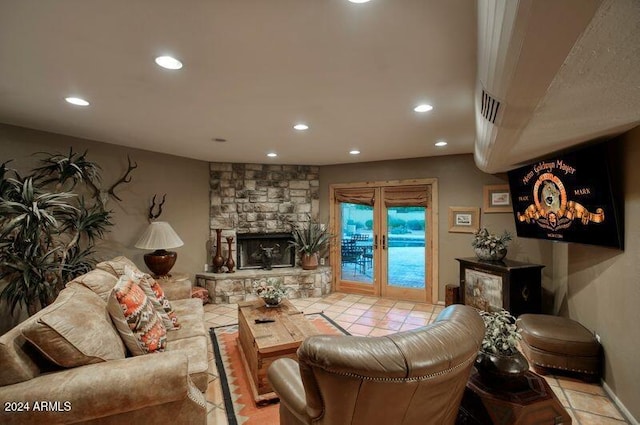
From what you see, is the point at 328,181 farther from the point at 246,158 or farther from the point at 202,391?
the point at 202,391

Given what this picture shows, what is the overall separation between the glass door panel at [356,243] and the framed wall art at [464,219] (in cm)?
134

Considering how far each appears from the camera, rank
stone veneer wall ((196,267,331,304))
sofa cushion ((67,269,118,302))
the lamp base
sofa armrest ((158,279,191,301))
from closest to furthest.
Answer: sofa cushion ((67,269,118,302)) < sofa armrest ((158,279,191,301)) < the lamp base < stone veneer wall ((196,267,331,304))

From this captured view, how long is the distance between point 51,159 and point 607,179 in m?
5.33

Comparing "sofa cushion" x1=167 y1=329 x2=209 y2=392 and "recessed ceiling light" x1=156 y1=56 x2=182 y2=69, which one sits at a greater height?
"recessed ceiling light" x1=156 y1=56 x2=182 y2=69

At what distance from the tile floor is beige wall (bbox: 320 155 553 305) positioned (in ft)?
2.86

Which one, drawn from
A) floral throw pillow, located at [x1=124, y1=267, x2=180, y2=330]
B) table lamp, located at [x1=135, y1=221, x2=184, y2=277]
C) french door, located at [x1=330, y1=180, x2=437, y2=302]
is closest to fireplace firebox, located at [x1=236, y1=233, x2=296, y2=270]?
french door, located at [x1=330, y1=180, x2=437, y2=302]

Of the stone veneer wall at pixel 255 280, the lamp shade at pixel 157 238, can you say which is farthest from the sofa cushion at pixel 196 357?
the stone veneer wall at pixel 255 280

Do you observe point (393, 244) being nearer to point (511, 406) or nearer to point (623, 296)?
point (623, 296)

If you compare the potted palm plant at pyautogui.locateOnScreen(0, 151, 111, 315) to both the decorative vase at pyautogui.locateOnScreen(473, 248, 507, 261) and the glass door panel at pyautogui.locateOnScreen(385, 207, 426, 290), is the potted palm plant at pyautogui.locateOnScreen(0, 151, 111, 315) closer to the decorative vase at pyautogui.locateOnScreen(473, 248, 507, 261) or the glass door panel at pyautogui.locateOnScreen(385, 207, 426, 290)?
the glass door panel at pyautogui.locateOnScreen(385, 207, 426, 290)

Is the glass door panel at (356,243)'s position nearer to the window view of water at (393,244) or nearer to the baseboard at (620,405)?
the window view of water at (393,244)

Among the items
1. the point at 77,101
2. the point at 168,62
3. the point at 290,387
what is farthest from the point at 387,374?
the point at 77,101

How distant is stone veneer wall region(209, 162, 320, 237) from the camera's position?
5488 mm

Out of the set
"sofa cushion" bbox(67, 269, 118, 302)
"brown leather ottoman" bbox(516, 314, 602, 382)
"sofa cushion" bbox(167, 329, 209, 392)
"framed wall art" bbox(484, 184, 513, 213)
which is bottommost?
"brown leather ottoman" bbox(516, 314, 602, 382)

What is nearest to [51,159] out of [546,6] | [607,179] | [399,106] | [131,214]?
[131,214]
